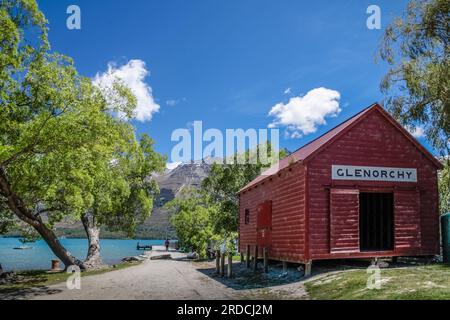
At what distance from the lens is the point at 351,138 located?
2002cm

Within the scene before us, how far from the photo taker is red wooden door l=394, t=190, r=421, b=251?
20094mm

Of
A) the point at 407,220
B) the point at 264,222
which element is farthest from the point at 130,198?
the point at 407,220

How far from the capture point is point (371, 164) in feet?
65.7

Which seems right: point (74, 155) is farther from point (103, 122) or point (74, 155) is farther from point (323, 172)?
point (323, 172)

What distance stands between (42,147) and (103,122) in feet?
8.57

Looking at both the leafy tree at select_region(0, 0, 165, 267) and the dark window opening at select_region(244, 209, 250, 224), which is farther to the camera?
the dark window opening at select_region(244, 209, 250, 224)

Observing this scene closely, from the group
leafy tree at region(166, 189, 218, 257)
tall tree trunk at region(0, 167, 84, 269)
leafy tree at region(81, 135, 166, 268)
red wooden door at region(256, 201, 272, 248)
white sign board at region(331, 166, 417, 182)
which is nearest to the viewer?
white sign board at region(331, 166, 417, 182)

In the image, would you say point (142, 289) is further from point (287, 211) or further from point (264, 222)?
point (264, 222)

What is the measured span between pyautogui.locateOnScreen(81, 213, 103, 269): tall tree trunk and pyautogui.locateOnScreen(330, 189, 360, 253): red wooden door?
56.6ft

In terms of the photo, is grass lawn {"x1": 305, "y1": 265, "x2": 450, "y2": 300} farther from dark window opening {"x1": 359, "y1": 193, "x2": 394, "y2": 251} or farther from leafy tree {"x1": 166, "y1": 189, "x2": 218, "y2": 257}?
leafy tree {"x1": 166, "y1": 189, "x2": 218, "y2": 257}

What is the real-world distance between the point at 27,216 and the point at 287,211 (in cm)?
1325

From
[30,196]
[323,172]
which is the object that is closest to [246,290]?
[323,172]

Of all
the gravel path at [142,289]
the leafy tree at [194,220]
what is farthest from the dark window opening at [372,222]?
the leafy tree at [194,220]

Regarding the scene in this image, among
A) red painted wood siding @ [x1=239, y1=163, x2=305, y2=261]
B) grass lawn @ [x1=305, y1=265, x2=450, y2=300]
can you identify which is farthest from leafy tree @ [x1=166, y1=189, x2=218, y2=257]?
grass lawn @ [x1=305, y1=265, x2=450, y2=300]
